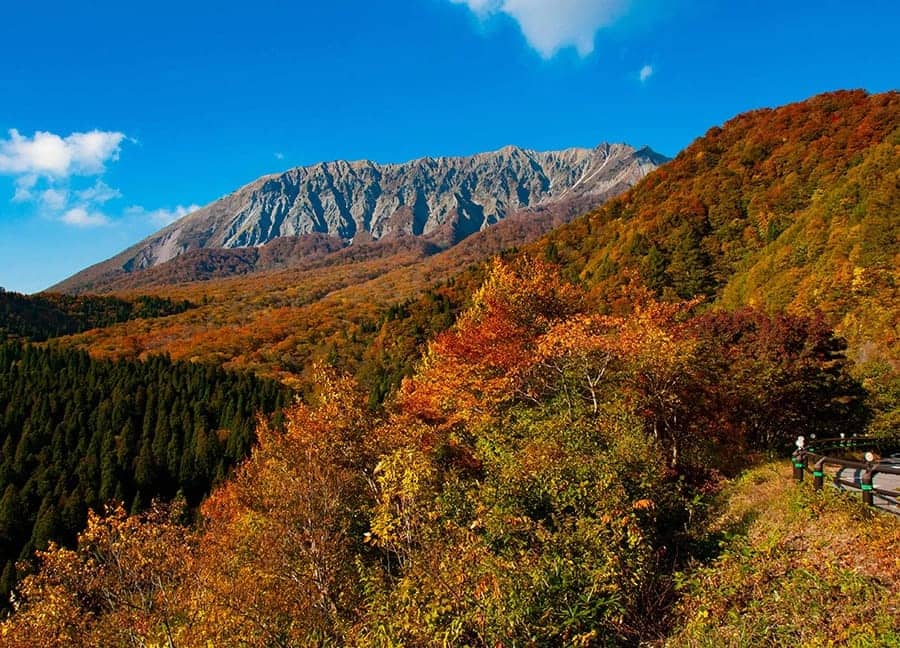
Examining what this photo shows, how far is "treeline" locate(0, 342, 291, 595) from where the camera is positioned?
86.6m

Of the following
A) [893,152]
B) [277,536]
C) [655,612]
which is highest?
[893,152]

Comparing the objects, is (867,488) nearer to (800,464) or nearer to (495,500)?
(800,464)

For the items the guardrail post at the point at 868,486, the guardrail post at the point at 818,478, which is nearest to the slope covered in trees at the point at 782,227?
the guardrail post at the point at 818,478

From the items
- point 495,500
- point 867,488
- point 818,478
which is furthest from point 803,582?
point 495,500

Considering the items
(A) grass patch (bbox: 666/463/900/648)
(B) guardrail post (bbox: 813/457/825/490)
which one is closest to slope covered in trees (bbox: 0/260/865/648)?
(A) grass patch (bbox: 666/463/900/648)

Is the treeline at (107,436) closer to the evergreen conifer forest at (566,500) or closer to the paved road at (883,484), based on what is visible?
the evergreen conifer forest at (566,500)

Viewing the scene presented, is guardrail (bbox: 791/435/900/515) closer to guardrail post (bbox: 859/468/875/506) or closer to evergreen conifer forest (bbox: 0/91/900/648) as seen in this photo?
guardrail post (bbox: 859/468/875/506)

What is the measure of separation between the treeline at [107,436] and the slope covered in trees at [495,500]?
257ft

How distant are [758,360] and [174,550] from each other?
2468cm

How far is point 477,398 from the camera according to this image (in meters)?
23.7

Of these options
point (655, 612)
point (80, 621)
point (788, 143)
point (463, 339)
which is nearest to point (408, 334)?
point (788, 143)

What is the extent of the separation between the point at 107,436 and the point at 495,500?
120 m

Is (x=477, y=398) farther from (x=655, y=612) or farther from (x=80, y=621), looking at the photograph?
(x=80, y=621)

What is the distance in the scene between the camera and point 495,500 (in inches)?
498
